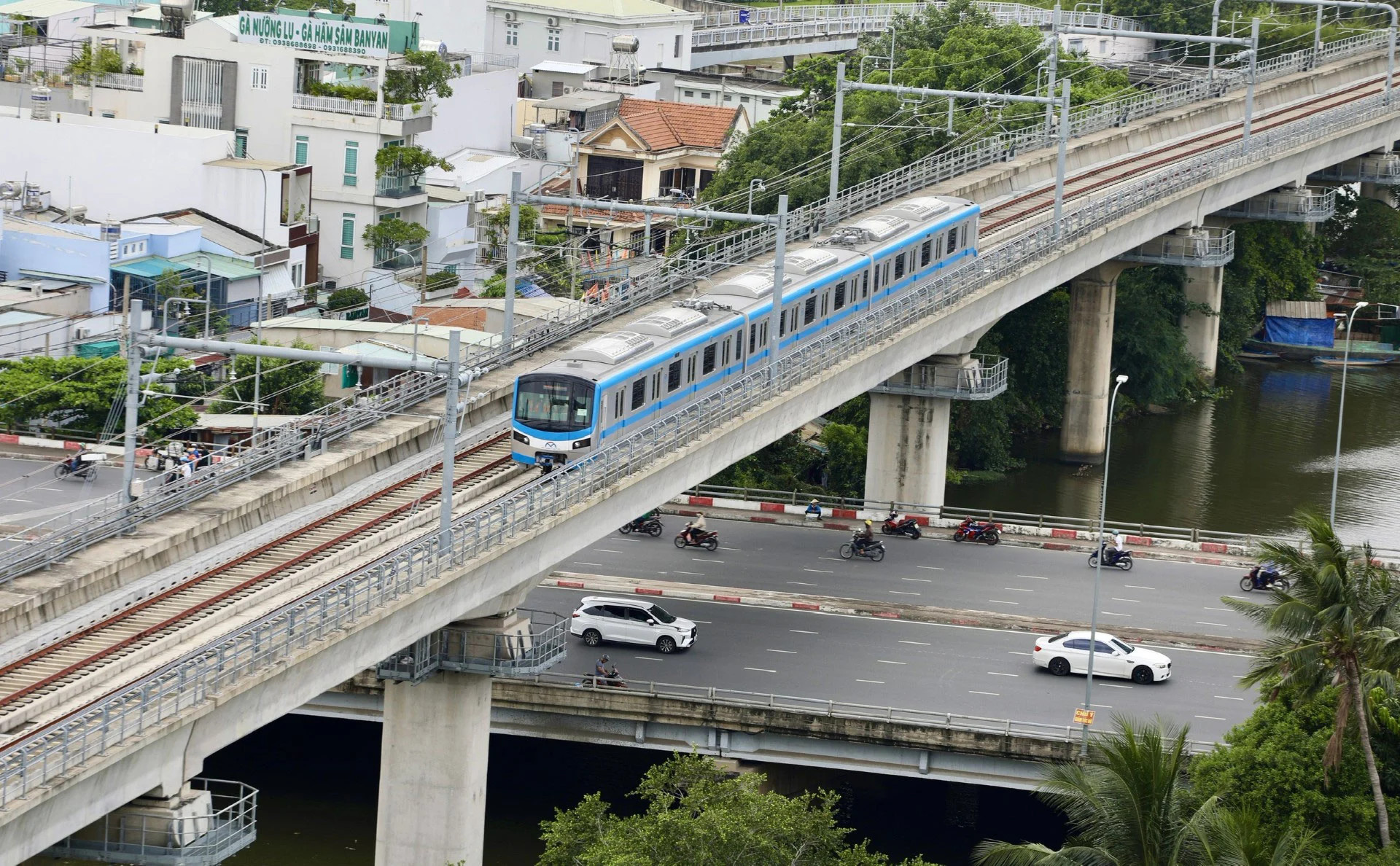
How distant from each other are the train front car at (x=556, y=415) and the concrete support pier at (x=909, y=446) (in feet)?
93.4

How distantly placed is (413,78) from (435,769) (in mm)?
56068

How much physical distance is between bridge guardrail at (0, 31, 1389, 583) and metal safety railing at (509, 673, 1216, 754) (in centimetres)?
957

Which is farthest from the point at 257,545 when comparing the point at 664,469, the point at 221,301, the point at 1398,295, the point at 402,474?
the point at 1398,295

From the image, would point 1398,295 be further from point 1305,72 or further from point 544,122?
point 544,122

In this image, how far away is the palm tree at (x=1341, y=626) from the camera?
4944 cm

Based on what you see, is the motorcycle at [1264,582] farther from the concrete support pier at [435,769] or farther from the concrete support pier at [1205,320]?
the concrete support pier at [1205,320]

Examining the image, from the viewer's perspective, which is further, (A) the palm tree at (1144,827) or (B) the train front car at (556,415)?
(B) the train front car at (556,415)

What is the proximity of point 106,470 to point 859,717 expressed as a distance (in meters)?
30.8

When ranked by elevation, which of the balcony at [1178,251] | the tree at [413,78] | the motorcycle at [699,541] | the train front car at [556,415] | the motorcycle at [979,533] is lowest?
the motorcycle at [699,541]

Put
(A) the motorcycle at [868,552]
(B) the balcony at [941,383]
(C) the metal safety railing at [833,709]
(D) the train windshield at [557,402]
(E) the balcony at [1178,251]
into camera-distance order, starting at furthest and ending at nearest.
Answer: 1. (E) the balcony at [1178,251]
2. (B) the balcony at [941,383]
3. (A) the motorcycle at [868,552]
4. (C) the metal safety railing at [833,709]
5. (D) the train windshield at [557,402]

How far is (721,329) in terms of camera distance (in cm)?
6806

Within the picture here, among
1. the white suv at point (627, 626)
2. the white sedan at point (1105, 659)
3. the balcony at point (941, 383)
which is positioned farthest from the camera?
the balcony at point (941, 383)

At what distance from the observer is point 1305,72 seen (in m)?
130

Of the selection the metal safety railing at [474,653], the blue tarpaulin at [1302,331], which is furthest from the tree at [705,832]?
the blue tarpaulin at [1302,331]
